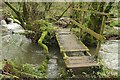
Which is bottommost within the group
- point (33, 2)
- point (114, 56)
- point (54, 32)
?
point (114, 56)

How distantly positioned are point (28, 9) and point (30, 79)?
465 cm

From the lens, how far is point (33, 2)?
663cm

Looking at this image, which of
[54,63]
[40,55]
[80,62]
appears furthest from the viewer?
[40,55]

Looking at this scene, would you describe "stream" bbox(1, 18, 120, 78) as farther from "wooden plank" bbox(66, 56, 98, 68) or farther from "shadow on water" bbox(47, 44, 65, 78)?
"wooden plank" bbox(66, 56, 98, 68)

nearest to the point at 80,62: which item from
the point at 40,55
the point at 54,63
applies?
the point at 54,63

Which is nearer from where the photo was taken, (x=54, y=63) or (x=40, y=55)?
(x=54, y=63)

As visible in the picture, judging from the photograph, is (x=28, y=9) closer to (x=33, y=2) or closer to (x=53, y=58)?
(x=33, y=2)

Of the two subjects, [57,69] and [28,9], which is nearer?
[57,69]

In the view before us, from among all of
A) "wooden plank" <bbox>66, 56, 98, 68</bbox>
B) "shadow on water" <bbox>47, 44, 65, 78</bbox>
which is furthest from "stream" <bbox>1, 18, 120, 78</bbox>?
"wooden plank" <bbox>66, 56, 98, 68</bbox>

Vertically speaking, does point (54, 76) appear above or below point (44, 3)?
below

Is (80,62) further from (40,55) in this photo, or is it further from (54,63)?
(40,55)

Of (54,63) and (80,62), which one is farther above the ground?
(80,62)

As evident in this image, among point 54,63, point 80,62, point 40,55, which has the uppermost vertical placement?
point 80,62

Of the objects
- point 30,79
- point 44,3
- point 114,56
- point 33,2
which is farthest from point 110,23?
point 30,79
